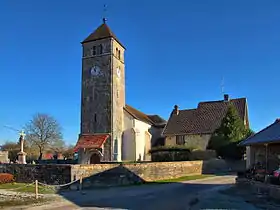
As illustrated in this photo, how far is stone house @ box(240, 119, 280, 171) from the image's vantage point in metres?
20.4

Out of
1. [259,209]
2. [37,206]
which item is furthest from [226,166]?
[37,206]

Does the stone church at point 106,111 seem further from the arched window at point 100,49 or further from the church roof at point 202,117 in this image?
the church roof at point 202,117

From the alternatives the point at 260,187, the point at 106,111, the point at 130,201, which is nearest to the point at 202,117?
the point at 106,111

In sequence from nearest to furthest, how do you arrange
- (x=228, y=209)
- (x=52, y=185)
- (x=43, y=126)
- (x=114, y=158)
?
(x=228, y=209), (x=52, y=185), (x=114, y=158), (x=43, y=126)

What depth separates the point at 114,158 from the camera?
1635 inches

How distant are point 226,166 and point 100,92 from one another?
61.0 ft

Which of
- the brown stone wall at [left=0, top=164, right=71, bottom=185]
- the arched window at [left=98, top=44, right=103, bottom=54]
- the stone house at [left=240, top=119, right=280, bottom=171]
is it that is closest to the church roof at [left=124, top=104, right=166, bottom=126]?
the arched window at [left=98, top=44, right=103, bottom=54]

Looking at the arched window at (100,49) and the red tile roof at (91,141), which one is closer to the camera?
the red tile roof at (91,141)

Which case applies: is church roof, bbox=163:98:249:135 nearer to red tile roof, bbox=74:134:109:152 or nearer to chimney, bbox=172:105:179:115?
chimney, bbox=172:105:179:115

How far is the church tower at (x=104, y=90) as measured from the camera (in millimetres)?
42188

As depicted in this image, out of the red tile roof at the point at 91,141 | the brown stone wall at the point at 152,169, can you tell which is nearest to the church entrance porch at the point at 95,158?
the red tile roof at the point at 91,141

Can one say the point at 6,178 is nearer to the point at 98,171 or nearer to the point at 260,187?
the point at 98,171

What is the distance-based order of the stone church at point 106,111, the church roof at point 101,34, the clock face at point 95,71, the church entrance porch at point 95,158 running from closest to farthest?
the stone church at point 106,111
the church entrance porch at point 95,158
the clock face at point 95,71
the church roof at point 101,34

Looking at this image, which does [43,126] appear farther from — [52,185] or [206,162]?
[52,185]
